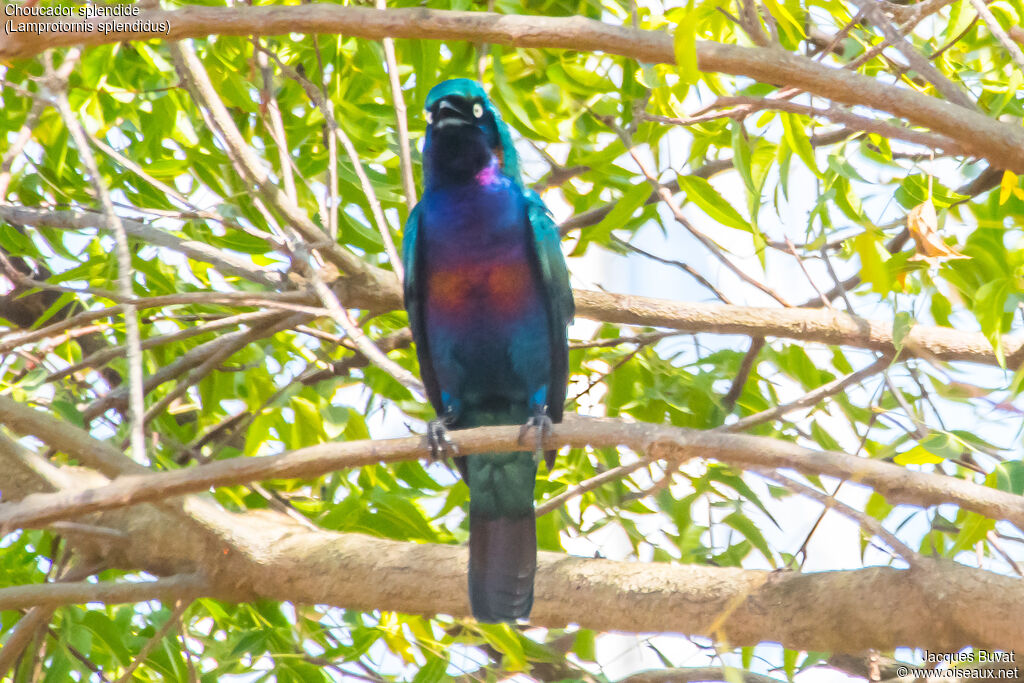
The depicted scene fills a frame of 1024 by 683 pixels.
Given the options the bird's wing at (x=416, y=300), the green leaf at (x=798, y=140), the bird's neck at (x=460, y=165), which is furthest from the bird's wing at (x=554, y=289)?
the green leaf at (x=798, y=140)

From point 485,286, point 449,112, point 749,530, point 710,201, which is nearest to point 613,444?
point 710,201

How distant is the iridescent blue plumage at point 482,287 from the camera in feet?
11.2

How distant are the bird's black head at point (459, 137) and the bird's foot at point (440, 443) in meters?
0.86

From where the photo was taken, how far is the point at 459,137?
137 inches

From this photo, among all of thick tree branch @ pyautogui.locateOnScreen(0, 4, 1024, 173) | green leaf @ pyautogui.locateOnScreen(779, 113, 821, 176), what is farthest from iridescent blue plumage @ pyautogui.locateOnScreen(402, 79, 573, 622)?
thick tree branch @ pyautogui.locateOnScreen(0, 4, 1024, 173)

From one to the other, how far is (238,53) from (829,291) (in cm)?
215

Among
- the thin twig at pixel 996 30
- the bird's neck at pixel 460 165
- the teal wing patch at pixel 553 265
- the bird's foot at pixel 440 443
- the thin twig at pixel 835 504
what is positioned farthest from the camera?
the bird's neck at pixel 460 165

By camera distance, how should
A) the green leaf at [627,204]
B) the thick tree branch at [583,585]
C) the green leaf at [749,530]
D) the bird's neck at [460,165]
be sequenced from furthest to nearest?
the bird's neck at [460,165], the green leaf at [749,530], the green leaf at [627,204], the thick tree branch at [583,585]

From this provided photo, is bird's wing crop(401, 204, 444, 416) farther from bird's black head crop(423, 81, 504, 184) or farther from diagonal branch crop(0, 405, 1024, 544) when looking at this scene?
diagonal branch crop(0, 405, 1024, 544)

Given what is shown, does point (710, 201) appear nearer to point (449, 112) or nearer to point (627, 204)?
point (627, 204)

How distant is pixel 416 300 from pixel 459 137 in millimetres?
558

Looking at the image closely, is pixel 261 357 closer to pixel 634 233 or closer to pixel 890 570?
pixel 634 233

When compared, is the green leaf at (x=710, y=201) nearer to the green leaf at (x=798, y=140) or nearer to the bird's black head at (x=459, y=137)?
the green leaf at (x=798, y=140)

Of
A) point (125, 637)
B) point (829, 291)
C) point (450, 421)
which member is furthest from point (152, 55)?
point (829, 291)
